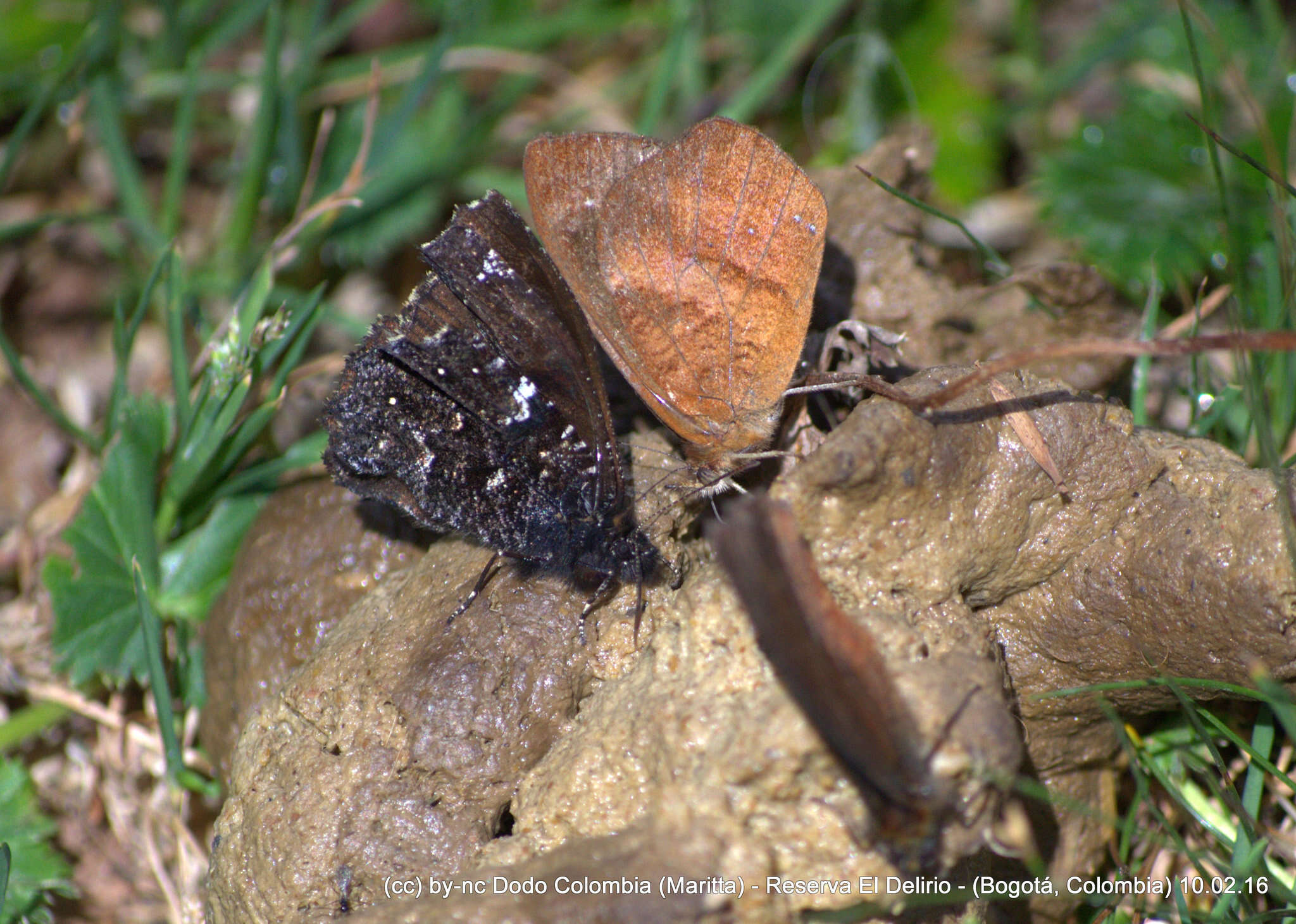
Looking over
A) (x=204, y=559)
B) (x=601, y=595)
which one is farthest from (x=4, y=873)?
(x=601, y=595)

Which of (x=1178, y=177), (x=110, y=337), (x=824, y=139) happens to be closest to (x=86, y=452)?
(x=110, y=337)

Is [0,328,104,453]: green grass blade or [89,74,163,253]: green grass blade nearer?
[0,328,104,453]: green grass blade

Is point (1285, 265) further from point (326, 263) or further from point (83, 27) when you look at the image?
point (83, 27)

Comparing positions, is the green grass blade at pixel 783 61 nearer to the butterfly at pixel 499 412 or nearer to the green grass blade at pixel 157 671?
the butterfly at pixel 499 412

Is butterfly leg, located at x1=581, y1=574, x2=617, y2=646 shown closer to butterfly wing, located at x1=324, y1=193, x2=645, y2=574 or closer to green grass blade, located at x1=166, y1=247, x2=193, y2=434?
butterfly wing, located at x1=324, y1=193, x2=645, y2=574

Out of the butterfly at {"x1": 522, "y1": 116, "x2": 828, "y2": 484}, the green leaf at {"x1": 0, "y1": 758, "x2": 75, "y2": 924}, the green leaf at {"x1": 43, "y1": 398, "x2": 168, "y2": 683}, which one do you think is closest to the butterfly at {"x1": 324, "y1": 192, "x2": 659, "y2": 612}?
the butterfly at {"x1": 522, "y1": 116, "x2": 828, "y2": 484}

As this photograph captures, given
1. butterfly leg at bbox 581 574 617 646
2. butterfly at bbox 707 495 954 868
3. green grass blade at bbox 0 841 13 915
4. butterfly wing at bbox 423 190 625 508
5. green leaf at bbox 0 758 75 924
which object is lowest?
green leaf at bbox 0 758 75 924
